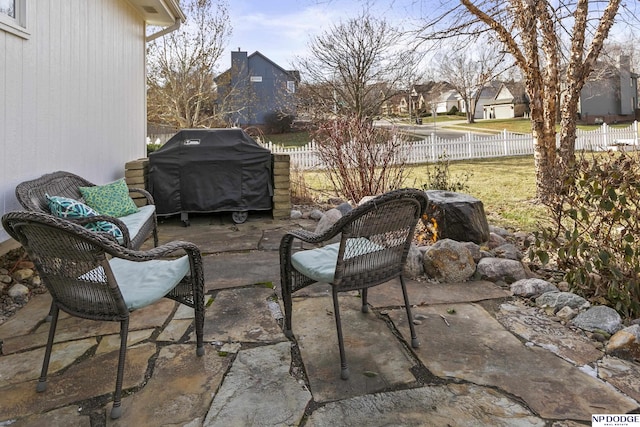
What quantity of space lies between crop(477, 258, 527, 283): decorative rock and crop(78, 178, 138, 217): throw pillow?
3.33 m

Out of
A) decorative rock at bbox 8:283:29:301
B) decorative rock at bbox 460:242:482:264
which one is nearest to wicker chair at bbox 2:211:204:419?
decorative rock at bbox 8:283:29:301

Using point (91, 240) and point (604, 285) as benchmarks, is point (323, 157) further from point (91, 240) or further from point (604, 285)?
point (91, 240)

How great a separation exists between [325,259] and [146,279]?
0.93 meters

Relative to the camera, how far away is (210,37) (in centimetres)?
1392

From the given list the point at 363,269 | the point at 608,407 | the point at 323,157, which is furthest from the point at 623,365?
the point at 323,157

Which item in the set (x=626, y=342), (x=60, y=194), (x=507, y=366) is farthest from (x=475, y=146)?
(x=507, y=366)

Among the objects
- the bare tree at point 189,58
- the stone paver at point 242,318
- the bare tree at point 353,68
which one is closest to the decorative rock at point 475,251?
the stone paver at point 242,318

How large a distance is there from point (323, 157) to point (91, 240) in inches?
197

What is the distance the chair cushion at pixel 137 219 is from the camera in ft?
11.0

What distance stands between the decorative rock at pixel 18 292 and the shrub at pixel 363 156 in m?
4.05

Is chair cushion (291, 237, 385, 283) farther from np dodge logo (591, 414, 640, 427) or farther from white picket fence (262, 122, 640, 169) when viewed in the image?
white picket fence (262, 122, 640, 169)

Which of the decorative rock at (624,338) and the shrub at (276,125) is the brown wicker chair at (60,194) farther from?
the shrub at (276,125)

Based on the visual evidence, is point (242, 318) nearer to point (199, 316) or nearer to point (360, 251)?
point (199, 316)

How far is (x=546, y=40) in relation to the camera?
6.08m
